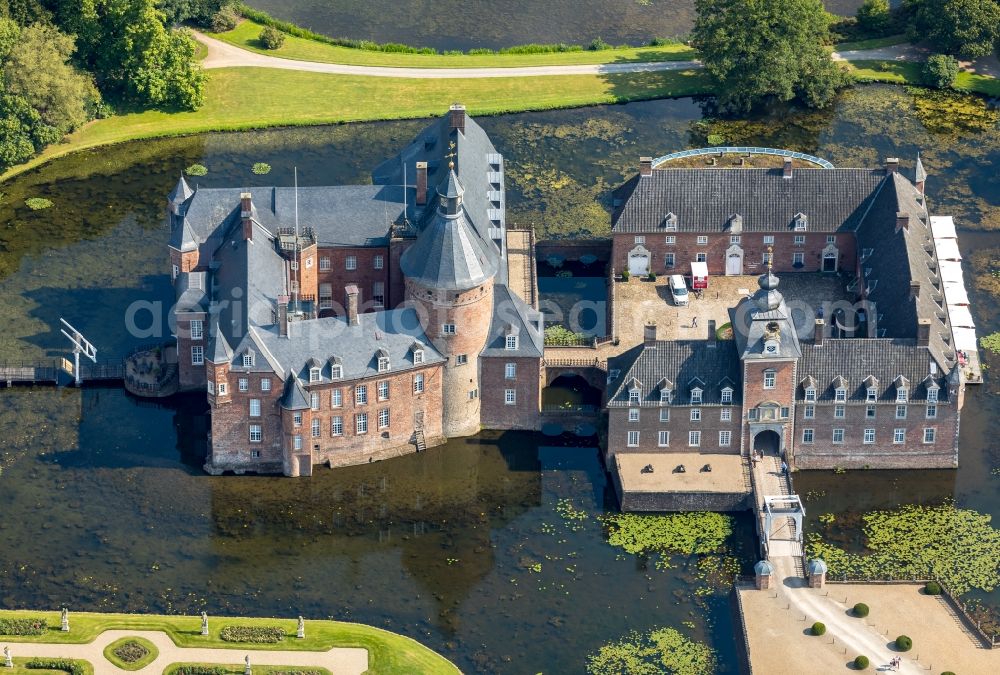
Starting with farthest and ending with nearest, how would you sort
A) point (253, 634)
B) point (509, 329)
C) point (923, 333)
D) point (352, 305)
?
point (509, 329)
point (923, 333)
point (352, 305)
point (253, 634)

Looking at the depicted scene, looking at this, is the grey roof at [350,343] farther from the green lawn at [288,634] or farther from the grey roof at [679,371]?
the green lawn at [288,634]

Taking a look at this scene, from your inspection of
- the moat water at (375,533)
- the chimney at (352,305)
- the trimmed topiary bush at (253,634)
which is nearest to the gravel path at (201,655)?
the trimmed topiary bush at (253,634)

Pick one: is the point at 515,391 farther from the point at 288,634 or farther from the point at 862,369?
the point at 288,634

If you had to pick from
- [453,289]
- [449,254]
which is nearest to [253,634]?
[453,289]

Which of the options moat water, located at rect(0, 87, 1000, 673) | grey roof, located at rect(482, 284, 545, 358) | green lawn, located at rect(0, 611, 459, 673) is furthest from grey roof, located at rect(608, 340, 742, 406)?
green lawn, located at rect(0, 611, 459, 673)

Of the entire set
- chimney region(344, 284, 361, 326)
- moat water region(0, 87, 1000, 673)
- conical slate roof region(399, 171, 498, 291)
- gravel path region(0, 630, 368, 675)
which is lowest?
gravel path region(0, 630, 368, 675)

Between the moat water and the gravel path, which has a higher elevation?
the moat water

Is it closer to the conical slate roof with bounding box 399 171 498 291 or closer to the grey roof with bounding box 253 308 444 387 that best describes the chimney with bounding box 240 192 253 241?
the grey roof with bounding box 253 308 444 387
